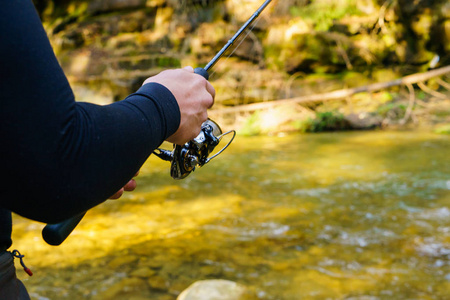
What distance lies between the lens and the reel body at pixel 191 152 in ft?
4.17

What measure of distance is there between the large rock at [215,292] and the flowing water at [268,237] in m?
0.19

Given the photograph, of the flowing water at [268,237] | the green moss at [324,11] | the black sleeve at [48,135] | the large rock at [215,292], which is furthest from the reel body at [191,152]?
Answer: the green moss at [324,11]

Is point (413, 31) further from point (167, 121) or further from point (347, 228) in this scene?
point (167, 121)

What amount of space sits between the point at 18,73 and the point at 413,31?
13434 millimetres

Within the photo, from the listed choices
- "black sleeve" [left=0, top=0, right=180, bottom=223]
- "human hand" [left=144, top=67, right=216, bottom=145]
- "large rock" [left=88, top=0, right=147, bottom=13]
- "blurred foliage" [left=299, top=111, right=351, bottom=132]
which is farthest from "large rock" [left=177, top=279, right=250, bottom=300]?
"large rock" [left=88, top=0, right=147, bottom=13]

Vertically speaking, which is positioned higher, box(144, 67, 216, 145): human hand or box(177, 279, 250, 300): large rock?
box(144, 67, 216, 145): human hand

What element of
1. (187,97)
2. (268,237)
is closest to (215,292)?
(268,237)

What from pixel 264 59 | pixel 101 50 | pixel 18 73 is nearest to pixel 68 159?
pixel 18 73

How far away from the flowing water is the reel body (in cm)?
164

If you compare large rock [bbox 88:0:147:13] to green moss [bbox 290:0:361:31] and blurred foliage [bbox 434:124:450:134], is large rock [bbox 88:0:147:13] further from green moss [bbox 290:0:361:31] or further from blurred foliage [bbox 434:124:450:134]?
blurred foliage [bbox 434:124:450:134]

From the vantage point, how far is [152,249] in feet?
11.2

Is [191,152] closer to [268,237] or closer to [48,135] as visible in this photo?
[48,135]

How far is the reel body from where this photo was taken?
1.27 metres

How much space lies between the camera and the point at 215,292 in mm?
2520
